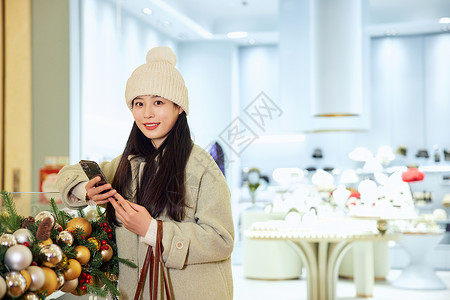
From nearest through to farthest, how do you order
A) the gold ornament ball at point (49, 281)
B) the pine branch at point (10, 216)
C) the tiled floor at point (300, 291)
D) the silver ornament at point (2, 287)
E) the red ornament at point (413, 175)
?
the silver ornament at point (2, 287)
the gold ornament ball at point (49, 281)
the pine branch at point (10, 216)
the tiled floor at point (300, 291)
the red ornament at point (413, 175)

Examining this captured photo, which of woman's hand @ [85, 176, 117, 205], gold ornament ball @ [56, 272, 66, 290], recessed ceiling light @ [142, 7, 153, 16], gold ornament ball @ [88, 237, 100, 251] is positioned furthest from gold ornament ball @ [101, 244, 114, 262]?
recessed ceiling light @ [142, 7, 153, 16]

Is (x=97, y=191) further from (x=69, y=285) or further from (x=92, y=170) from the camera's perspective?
(x=69, y=285)

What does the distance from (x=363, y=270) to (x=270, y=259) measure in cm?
122

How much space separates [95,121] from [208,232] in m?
4.39

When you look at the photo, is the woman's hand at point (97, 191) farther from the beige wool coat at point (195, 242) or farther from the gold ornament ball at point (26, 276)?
the gold ornament ball at point (26, 276)

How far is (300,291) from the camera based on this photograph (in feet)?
19.5

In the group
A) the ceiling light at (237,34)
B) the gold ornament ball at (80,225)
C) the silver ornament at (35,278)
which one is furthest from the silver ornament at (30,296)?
the ceiling light at (237,34)

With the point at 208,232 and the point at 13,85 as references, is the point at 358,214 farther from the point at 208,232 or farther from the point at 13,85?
the point at 208,232

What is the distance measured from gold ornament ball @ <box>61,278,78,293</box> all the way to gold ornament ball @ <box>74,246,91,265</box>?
5 centimetres

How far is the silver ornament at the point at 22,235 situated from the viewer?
4.00 ft

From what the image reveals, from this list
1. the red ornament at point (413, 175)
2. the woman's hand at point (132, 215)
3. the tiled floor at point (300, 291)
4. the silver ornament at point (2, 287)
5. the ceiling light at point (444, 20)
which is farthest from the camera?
the ceiling light at point (444, 20)

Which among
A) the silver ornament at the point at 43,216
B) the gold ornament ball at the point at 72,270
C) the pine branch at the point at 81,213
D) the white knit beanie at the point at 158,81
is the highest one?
the white knit beanie at the point at 158,81

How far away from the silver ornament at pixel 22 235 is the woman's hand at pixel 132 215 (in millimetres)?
271

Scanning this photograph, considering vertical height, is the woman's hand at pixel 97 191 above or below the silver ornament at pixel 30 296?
above
